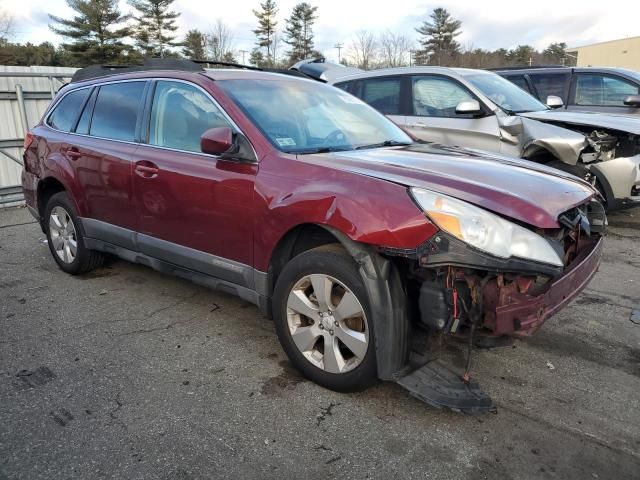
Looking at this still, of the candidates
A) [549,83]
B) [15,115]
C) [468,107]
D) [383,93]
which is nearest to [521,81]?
[549,83]

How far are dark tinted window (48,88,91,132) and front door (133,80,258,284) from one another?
1257 millimetres

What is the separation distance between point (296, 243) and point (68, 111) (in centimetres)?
309

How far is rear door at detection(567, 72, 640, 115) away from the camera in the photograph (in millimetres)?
8117

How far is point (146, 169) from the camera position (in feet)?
12.6

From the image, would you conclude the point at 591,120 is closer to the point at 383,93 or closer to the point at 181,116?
the point at 383,93

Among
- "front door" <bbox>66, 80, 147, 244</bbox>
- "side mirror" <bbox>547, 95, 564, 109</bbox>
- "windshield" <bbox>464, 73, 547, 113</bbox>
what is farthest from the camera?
"side mirror" <bbox>547, 95, 564, 109</bbox>

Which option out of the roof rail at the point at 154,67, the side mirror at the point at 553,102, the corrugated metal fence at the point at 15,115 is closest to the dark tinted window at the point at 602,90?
the side mirror at the point at 553,102

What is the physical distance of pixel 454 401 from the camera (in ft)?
8.49

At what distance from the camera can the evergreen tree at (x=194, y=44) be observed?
4688 cm

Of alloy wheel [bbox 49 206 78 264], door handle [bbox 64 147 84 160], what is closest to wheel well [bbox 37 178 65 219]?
alloy wheel [bbox 49 206 78 264]

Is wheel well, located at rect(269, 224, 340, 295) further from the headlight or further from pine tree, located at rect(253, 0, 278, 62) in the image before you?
pine tree, located at rect(253, 0, 278, 62)

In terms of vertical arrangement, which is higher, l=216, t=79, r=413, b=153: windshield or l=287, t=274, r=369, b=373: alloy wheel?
l=216, t=79, r=413, b=153: windshield

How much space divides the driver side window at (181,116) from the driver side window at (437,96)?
3.90m

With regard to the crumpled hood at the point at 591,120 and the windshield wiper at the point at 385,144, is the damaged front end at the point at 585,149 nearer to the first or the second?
the crumpled hood at the point at 591,120
